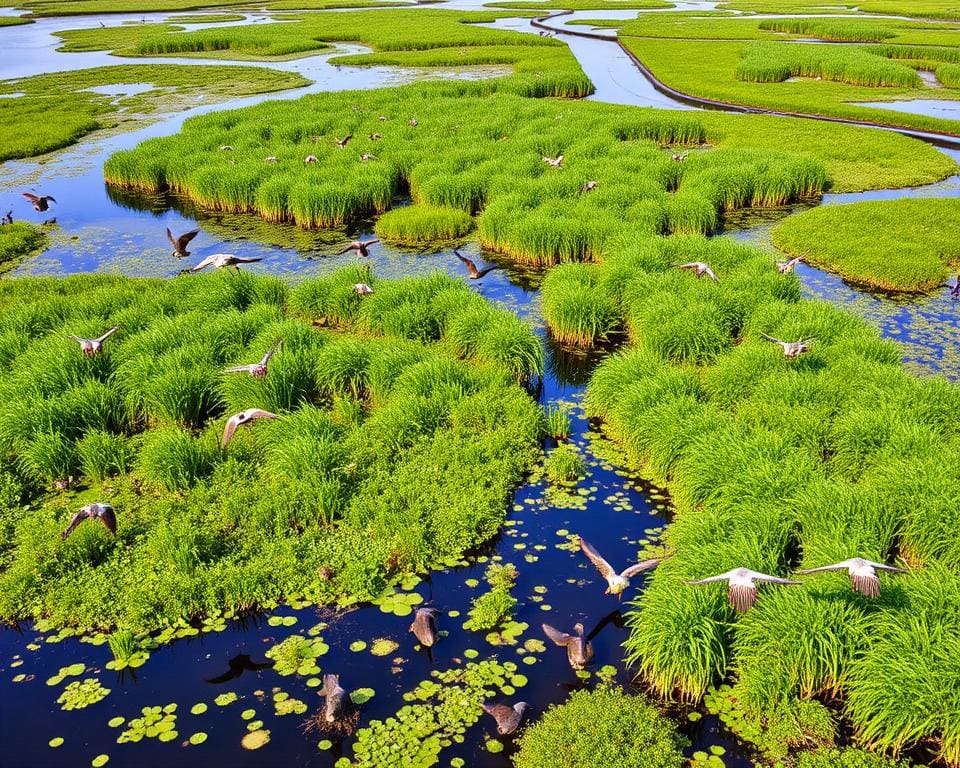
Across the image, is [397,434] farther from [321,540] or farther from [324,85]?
[324,85]

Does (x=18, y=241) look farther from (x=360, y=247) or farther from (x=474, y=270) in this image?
(x=474, y=270)

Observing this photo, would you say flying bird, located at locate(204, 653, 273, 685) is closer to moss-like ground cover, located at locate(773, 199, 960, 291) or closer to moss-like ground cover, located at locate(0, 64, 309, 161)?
moss-like ground cover, located at locate(773, 199, 960, 291)

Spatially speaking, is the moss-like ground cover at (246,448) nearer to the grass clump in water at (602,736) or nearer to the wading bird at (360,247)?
the wading bird at (360,247)

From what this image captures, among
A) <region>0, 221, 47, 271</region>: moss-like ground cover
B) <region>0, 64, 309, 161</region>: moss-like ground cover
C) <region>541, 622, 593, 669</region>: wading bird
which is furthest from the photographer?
<region>0, 64, 309, 161</region>: moss-like ground cover

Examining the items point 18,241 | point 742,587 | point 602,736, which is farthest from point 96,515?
point 18,241

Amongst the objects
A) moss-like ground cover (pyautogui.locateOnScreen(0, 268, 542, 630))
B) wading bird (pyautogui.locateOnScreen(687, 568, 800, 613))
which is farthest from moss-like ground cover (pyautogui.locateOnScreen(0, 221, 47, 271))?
wading bird (pyautogui.locateOnScreen(687, 568, 800, 613))

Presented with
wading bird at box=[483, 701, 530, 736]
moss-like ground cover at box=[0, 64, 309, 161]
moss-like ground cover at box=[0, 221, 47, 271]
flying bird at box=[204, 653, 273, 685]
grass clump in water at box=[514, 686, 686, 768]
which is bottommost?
flying bird at box=[204, 653, 273, 685]
